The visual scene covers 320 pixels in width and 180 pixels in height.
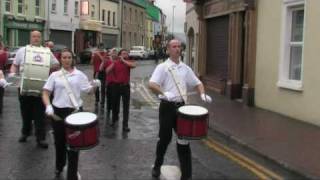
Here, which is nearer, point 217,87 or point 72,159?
point 72,159

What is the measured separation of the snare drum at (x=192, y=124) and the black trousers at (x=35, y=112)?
363 centimetres

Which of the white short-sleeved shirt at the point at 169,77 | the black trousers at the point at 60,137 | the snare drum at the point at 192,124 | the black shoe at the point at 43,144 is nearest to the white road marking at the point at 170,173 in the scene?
the snare drum at the point at 192,124

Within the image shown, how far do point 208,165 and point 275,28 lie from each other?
297 inches

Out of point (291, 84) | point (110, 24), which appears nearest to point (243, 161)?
point (291, 84)

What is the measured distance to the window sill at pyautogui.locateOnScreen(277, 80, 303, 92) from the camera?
46.9ft

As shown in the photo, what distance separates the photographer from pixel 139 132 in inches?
501

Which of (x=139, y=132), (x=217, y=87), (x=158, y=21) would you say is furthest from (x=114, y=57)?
(x=158, y=21)

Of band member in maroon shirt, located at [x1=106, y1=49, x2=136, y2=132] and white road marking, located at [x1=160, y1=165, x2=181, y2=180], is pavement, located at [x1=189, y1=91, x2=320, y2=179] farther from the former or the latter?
band member in maroon shirt, located at [x1=106, y1=49, x2=136, y2=132]

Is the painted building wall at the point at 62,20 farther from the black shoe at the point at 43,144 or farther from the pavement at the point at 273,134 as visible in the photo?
the black shoe at the point at 43,144

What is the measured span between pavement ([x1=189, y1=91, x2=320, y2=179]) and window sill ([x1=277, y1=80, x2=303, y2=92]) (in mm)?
709

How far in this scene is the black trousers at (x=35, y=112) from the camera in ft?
34.3

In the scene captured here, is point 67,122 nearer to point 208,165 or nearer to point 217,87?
point 208,165

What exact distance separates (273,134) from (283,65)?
3913 millimetres

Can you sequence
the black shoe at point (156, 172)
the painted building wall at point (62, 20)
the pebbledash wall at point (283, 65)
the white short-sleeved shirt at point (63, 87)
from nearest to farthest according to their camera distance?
the white short-sleeved shirt at point (63, 87) < the black shoe at point (156, 172) < the pebbledash wall at point (283, 65) < the painted building wall at point (62, 20)
